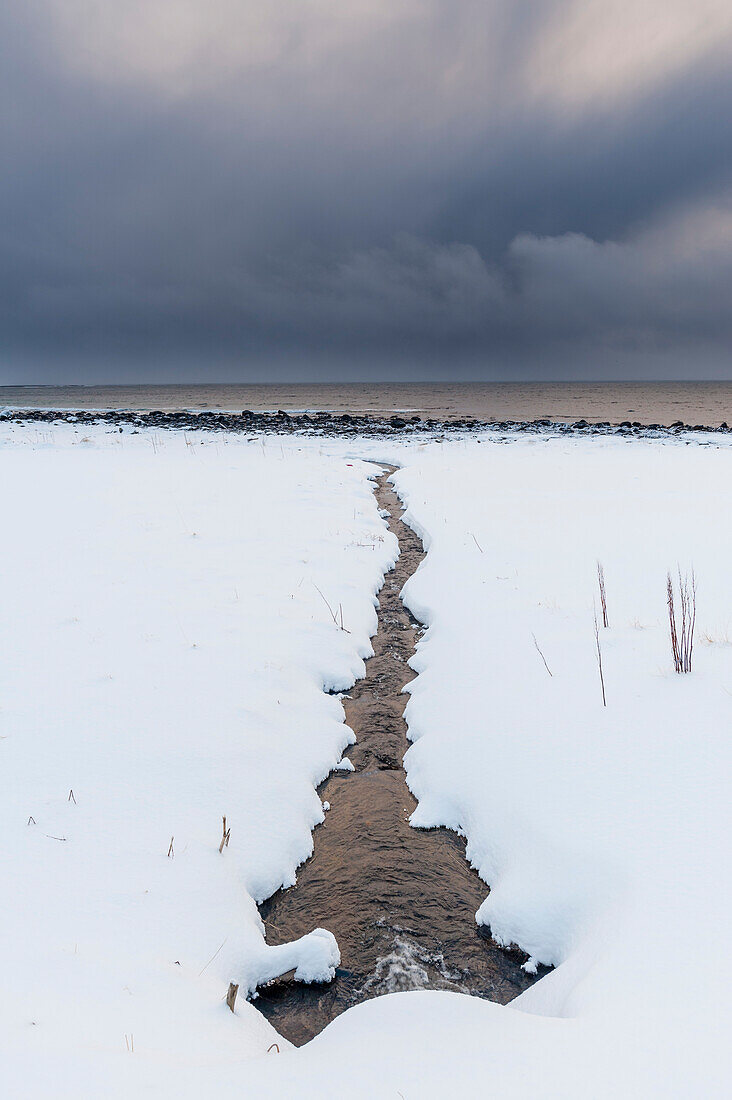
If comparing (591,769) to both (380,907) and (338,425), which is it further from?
(338,425)

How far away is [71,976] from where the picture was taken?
7.68ft

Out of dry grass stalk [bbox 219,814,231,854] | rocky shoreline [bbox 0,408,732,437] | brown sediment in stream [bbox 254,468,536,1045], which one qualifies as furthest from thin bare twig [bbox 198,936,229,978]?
rocky shoreline [bbox 0,408,732,437]

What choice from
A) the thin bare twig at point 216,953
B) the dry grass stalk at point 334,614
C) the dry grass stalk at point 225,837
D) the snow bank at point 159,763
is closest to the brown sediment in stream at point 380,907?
the snow bank at point 159,763

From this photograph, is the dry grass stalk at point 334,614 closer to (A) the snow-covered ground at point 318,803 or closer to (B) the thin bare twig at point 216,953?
(A) the snow-covered ground at point 318,803

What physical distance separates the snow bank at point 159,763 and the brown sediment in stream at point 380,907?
135mm

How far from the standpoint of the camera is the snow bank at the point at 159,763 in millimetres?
2398

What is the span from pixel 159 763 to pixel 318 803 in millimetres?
1213

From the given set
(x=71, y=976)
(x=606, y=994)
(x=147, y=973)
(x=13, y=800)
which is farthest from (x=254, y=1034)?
(x=13, y=800)

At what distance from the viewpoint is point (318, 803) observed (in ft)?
13.9

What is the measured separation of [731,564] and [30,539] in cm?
1034

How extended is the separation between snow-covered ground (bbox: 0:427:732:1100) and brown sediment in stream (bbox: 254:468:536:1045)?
0.14 metres

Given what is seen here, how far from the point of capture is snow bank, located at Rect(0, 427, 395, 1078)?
7.87 feet

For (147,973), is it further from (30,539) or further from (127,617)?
(30,539)

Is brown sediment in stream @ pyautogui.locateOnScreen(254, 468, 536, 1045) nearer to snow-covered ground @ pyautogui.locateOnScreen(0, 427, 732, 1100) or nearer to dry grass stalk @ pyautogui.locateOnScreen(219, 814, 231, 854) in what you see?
snow-covered ground @ pyautogui.locateOnScreen(0, 427, 732, 1100)
